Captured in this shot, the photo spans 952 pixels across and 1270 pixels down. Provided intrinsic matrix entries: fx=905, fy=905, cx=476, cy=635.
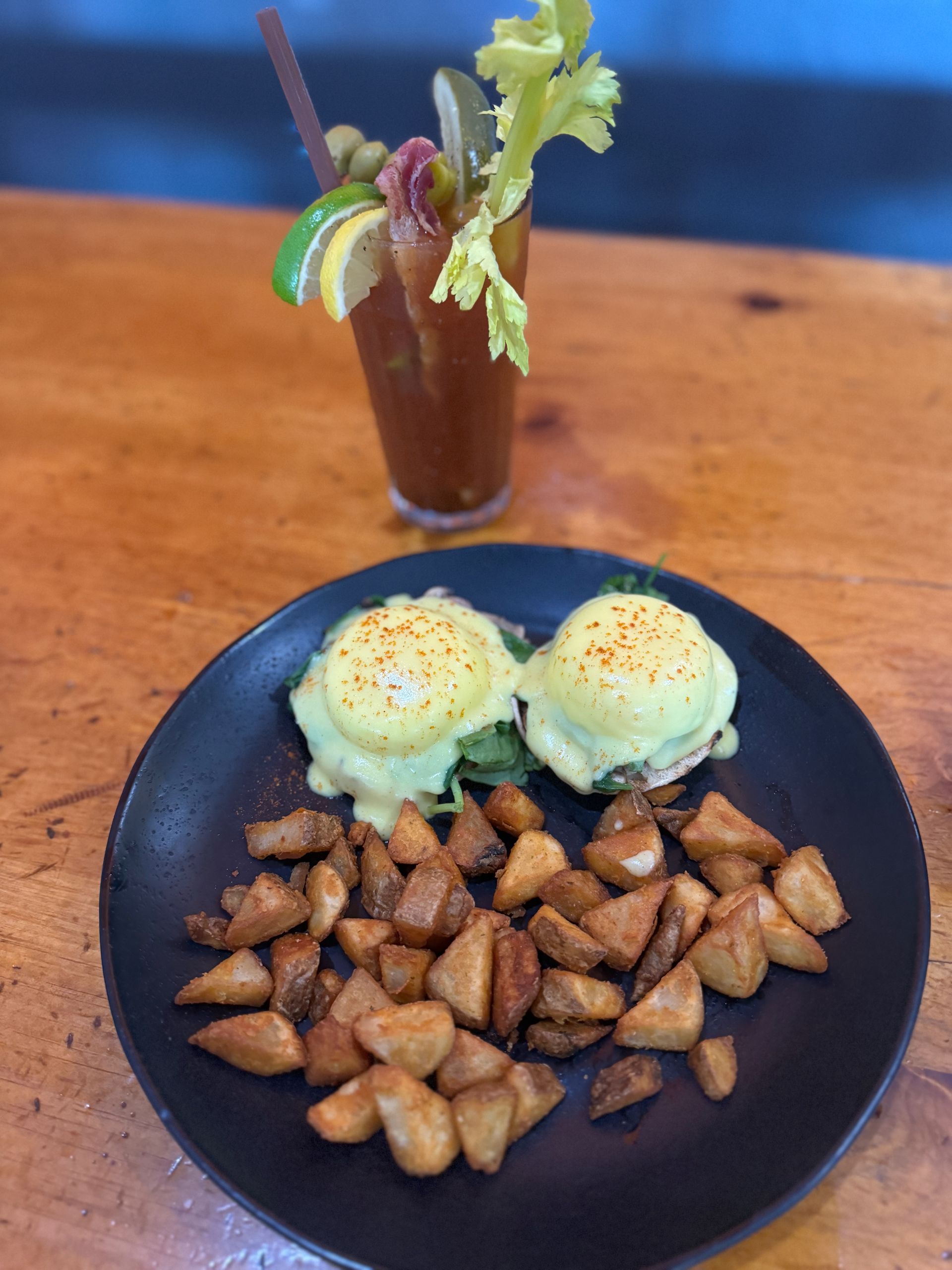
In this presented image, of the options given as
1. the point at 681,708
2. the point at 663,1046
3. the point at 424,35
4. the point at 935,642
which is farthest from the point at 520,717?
the point at 424,35

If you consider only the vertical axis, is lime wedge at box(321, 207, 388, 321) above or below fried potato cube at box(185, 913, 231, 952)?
above

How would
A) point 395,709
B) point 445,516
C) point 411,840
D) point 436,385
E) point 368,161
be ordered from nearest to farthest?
point 411,840 < point 395,709 < point 368,161 < point 436,385 < point 445,516

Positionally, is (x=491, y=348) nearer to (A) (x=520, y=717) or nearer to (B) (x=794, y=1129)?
(A) (x=520, y=717)

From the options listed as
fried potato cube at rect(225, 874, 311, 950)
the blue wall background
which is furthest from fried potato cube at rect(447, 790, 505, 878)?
the blue wall background

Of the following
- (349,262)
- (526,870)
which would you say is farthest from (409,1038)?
(349,262)

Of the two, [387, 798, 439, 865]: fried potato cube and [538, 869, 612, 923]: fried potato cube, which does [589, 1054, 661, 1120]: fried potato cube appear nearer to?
[538, 869, 612, 923]: fried potato cube

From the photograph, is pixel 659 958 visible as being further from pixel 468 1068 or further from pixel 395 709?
pixel 395 709

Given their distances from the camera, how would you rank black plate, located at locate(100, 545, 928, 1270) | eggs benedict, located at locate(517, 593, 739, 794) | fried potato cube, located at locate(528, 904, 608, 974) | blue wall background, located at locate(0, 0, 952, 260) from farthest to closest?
blue wall background, located at locate(0, 0, 952, 260), eggs benedict, located at locate(517, 593, 739, 794), fried potato cube, located at locate(528, 904, 608, 974), black plate, located at locate(100, 545, 928, 1270)
